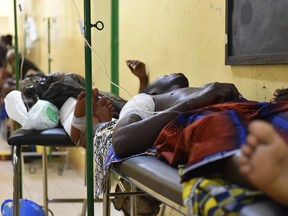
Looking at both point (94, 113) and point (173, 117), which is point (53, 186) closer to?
point (94, 113)

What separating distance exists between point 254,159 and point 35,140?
147 cm

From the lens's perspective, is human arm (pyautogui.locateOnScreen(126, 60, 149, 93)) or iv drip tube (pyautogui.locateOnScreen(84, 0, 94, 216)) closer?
iv drip tube (pyautogui.locateOnScreen(84, 0, 94, 216))

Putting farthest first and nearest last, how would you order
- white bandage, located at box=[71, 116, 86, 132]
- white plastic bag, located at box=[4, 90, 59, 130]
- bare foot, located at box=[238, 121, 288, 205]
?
white plastic bag, located at box=[4, 90, 59, 130]
white bandage, located at box=[71, 116, 86, 132]
bare foot, located at box=[238, 121, 288, 205]

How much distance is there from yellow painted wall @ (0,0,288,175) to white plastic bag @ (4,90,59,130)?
2.23ft

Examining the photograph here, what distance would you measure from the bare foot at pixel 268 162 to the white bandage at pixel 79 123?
1265 millimetres

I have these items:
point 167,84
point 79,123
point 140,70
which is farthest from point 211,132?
point 140,70

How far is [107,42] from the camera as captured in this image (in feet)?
11.4

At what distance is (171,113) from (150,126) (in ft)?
0.25

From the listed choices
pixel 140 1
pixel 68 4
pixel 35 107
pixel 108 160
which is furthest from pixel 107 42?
pixel 108 160

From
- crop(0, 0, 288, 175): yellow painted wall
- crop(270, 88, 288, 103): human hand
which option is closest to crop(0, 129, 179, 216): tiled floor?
crop(0, 0, 288, 175): yellow painted wall

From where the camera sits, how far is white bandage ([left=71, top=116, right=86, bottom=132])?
6.52ft

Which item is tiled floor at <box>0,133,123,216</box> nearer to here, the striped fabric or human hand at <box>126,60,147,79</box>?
human hand at <box>126,60,147,79</box>

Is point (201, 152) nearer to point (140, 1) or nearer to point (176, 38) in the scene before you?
point (176, 38)

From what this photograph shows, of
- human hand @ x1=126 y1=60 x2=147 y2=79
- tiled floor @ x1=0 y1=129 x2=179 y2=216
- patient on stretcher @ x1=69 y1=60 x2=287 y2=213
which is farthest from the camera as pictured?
tiled floor @ x1=0 y1=129 x2=179 y2=216
